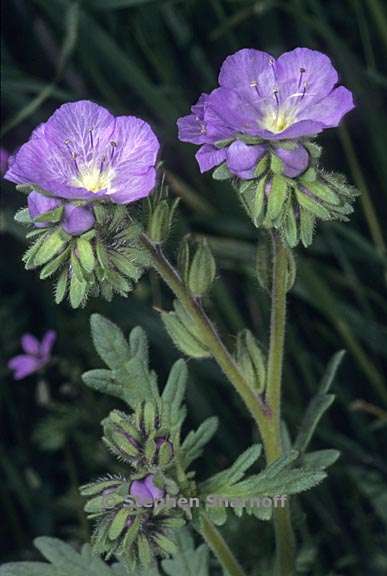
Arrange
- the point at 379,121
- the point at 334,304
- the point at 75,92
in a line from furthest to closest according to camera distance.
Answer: the point at 75,92, the point at 379,121, the point at 334,304

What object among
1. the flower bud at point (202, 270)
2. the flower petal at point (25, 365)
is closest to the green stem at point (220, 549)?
the flower bud at point (202, 270)

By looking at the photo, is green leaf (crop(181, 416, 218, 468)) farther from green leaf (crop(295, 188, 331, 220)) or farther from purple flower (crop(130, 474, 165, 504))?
green leaf (crop(295, 188, 331, 220))

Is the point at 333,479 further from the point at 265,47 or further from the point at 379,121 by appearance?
the point at 265,47

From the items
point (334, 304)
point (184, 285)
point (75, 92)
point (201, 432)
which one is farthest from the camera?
point (75, 92)

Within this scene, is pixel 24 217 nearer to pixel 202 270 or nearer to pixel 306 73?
pixel 202 270

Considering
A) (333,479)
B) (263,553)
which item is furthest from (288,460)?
(333,479)

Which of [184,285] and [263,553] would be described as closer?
[184,285]
